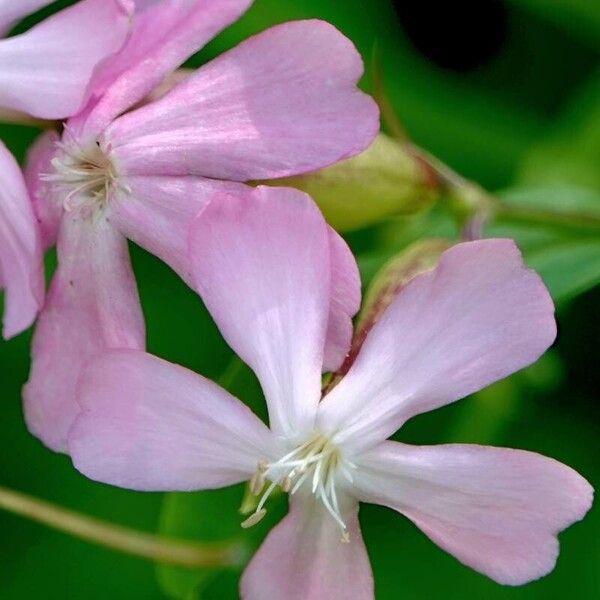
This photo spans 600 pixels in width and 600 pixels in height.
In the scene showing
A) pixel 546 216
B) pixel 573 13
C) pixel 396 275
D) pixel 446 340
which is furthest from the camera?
pixel 573 13

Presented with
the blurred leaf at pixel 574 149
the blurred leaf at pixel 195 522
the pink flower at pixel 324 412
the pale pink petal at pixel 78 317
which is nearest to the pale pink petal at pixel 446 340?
the pink flower at pixel 324 412

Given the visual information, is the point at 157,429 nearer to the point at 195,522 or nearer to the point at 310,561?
the point at 310,561

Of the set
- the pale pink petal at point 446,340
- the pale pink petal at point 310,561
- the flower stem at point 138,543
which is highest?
the pale pink petal at point 446,340

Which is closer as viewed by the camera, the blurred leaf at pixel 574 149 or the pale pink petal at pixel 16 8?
the pale pink petal at pixel 16 8

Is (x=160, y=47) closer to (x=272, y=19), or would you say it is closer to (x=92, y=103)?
(x=92, y=103)

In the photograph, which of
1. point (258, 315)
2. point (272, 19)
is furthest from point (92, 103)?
point (272, 19)

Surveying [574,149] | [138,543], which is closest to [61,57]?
[138,543]

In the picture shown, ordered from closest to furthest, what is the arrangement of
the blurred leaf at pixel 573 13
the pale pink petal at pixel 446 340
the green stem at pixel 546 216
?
1. the pale pink petal at pixel 446 340
2. the green stem at pixel 546 216
3. the blurred leaf at pixel 573 13

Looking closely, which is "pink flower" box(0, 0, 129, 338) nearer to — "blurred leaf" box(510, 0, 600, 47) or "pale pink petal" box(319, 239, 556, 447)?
"pale pink petal" box(319, 239, 556, 447)

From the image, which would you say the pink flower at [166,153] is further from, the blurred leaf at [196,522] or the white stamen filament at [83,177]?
the blurred leaf at [196,522]
